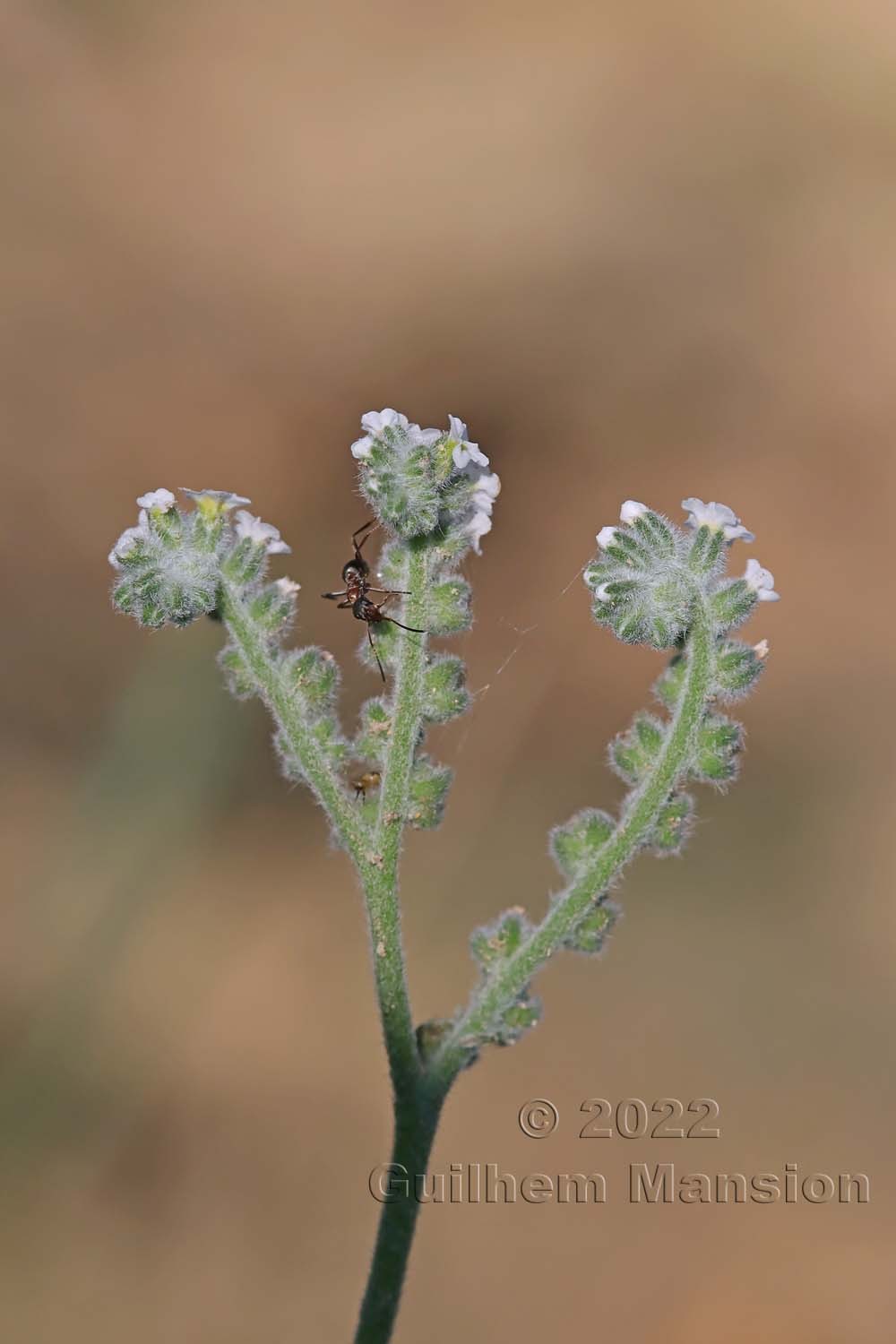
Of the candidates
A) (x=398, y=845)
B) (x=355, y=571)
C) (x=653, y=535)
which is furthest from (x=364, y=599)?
(x=653, y=535)

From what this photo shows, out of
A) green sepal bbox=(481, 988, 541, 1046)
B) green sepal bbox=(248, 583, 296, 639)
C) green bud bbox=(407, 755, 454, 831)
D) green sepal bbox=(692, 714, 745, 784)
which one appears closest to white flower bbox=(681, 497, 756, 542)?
green sepal bbox=(692, 714, 745, 784)

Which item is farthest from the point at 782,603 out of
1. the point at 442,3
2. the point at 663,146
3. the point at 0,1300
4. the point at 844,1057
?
the point at 0,1300

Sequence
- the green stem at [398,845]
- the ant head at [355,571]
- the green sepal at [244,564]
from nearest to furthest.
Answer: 1. the green stem at [398,845]
2. the green sepal at [244,564]
3. the ant head at [355,571]

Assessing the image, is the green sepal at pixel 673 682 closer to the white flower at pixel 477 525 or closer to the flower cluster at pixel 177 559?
the white flower at pixel 477 525

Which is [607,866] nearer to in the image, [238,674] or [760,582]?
[760,582]

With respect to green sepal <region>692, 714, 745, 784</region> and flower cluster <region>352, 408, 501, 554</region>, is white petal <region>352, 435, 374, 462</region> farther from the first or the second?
green sepal <region>692, 714, 745, 784</region>

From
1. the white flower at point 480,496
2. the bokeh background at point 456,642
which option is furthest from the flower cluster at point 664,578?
the bokeh background at point 456,642

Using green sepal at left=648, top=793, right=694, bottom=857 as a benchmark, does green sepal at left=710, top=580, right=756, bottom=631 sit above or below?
above
